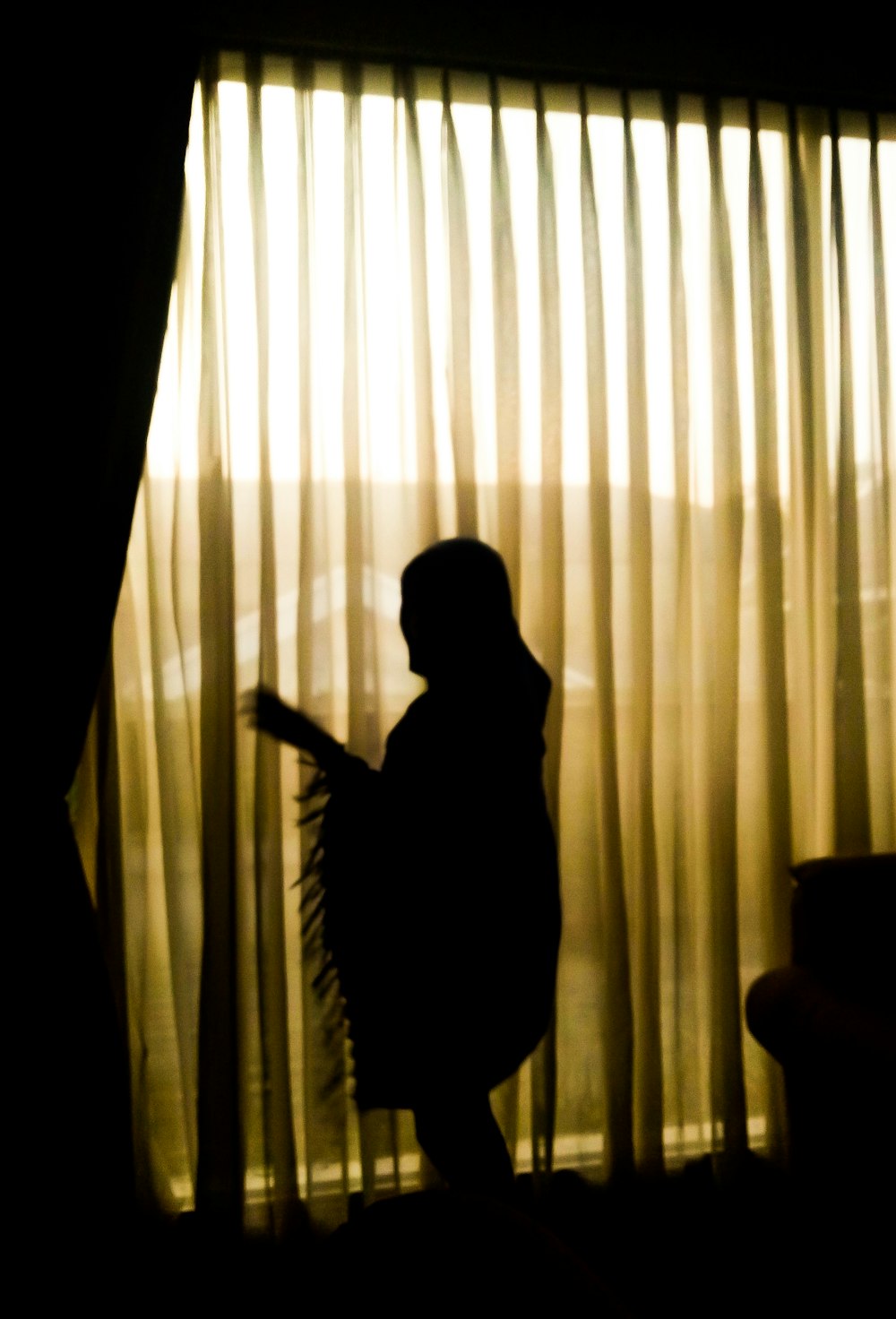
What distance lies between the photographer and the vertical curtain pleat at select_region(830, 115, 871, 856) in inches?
89.4

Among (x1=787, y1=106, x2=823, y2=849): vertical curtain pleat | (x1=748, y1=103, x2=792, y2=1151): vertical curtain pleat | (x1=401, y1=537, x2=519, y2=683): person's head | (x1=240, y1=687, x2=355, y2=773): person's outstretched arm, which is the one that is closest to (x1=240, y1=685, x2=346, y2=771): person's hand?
(x1=240, y1=687, x2=355, y2=773): person's outstretched arm

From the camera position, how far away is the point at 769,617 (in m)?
2.22

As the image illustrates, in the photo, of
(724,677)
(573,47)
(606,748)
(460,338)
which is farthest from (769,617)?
(573,47)

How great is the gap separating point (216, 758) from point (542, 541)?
2.72 ft

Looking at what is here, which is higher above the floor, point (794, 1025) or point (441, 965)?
point (441, 965)

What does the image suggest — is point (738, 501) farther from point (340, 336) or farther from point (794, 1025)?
point (794, 1025)

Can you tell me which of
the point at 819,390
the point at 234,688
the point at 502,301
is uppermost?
the point at 502,301

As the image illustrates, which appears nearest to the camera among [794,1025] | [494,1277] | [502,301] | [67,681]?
[494,1277]

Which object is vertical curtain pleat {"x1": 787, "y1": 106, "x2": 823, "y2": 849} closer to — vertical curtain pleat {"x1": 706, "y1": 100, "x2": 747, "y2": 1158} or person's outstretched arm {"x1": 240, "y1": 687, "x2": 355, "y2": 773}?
vertical curtain pleat {"x1": 706, "y1": 100, "x2": 747, "y2": 1158}

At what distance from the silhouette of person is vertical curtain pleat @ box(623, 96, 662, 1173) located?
67 cm

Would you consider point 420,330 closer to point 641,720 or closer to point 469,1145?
point 641,720

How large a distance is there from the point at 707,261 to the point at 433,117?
2.26 ft

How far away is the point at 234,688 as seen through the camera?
6.68 ft

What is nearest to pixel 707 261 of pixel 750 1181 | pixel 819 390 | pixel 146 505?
pixel 819 390
